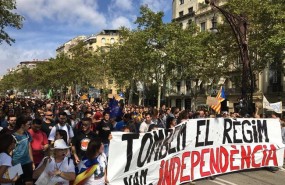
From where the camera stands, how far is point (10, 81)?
381ft

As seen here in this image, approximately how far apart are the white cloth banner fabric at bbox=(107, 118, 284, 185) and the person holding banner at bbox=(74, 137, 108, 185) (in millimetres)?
1212

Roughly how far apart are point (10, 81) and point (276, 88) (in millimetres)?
94013

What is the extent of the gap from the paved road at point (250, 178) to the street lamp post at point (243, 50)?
15.4ft

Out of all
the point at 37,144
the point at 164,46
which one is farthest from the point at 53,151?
the point at 164,46

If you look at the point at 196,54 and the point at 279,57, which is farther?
the point at 196,54

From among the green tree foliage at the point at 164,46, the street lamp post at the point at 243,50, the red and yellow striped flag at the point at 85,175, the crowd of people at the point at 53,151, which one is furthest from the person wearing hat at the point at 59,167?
the green tree foliage at the point at 164,46

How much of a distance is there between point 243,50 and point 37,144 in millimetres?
9574

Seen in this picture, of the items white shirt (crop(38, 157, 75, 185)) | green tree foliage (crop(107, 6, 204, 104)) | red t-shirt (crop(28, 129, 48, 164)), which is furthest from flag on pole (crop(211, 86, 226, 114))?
Result: green tree foliage (crop(107, 6, 204, 104))

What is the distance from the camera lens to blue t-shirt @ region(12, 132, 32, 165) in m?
6.05

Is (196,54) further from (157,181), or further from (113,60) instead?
(157,181)

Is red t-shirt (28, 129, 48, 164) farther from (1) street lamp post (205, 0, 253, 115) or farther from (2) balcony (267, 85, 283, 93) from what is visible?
(2) balcony (267, 85, 283, 93)

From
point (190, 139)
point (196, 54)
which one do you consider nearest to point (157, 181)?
point (190, 139)

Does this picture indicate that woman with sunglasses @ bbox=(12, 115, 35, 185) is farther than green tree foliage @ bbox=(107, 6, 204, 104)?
No

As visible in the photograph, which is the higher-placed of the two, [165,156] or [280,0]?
[280,0]
